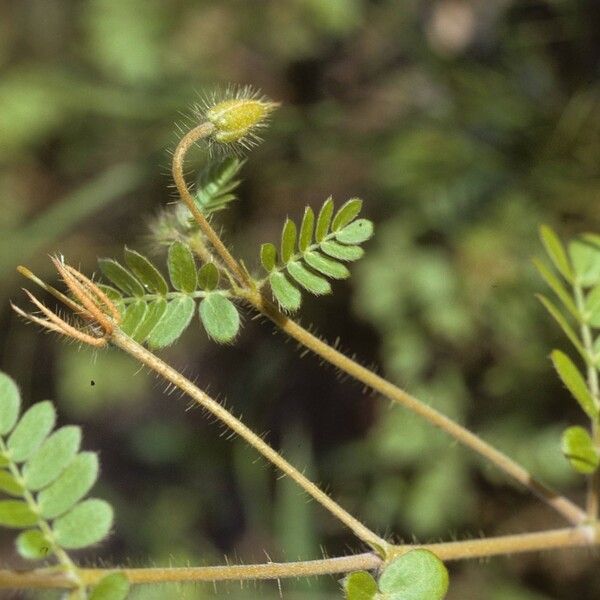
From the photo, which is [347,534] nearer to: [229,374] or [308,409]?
[308,409]

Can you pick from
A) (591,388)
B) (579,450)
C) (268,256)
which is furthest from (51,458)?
(591,388)

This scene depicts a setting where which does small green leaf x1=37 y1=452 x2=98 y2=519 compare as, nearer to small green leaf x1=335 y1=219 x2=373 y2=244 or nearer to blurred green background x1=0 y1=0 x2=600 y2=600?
small green leaf x1=335 y1=219 x2=373 y2=244

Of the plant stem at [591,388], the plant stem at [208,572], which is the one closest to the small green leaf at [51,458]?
the plant stem at [208,572]

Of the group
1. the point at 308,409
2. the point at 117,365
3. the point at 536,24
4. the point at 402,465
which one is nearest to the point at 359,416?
the point at 308,409

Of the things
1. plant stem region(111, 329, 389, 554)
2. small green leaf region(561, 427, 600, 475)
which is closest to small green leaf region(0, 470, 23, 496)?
plant stem region(111, 329, 389, 554)

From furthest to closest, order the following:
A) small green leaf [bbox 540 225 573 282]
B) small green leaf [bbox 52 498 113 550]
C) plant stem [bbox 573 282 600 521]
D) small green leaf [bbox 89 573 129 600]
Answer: small green leaf [bbox 540 225 573 282], plant stem [bbox 573 282 600 521], small green leaf [bbox 52 498 113 550], small green leaf [bbox 89 573 129 600]

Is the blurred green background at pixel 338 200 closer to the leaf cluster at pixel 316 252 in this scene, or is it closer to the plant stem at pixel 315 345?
the plant stem at pixel 315 345
